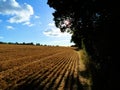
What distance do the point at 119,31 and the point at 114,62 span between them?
1495mm

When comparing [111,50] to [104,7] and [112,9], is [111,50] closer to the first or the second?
[112,9]

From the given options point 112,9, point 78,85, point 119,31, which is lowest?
point 78,85

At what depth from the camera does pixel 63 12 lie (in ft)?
52.7

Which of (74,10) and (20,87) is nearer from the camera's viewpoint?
(20,87)

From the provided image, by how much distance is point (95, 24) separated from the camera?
14.1 m

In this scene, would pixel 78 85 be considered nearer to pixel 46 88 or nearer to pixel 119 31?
pixel 46 88

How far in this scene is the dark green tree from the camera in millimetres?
9836

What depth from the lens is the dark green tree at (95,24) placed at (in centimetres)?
984

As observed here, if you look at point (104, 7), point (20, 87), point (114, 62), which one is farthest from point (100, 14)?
point (20, 87)

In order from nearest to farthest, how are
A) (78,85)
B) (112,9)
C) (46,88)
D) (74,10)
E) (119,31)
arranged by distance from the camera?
(119,31) → (112,9) → (46,88) → (78,85) → (74,10)

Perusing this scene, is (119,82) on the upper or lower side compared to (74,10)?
lower

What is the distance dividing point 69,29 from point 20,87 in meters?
7.61

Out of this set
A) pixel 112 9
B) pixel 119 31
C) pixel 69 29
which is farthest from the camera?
pixel 69 29

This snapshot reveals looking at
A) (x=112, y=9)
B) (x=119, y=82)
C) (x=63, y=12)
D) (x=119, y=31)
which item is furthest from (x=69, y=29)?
(x=119, y=82)
